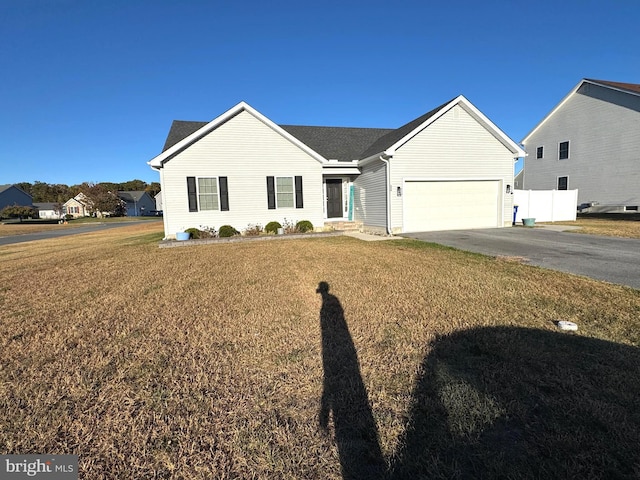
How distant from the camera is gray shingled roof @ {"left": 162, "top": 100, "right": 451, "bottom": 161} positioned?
14664 mm

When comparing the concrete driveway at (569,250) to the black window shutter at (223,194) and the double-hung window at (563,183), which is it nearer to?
the black window shutter at (223,194)

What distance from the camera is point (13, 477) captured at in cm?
191

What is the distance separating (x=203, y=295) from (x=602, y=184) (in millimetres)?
26913

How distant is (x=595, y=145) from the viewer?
71.1 ft

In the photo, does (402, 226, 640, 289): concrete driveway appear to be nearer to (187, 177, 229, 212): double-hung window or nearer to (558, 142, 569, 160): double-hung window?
(187, 177, 229, 212): double-hung window

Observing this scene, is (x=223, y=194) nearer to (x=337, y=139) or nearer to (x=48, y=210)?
(x=337, y=139)

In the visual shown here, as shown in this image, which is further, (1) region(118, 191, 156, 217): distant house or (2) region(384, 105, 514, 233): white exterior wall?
(1) region(118, 191, 156, 217): distant house

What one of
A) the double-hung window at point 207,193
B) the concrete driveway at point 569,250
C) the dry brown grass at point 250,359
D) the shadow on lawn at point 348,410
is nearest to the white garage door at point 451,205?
the concrete driveway at point 569,250

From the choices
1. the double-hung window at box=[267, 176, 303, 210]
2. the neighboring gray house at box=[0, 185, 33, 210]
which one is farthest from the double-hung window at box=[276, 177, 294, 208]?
the neighboring gray house at box=[0, 185, 33, 210]

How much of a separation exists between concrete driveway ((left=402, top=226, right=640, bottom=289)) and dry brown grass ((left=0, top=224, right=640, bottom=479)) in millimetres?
851

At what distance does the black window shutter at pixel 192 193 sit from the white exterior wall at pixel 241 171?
0.15 m

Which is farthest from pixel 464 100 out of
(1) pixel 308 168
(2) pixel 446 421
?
(2) pixel 446 421

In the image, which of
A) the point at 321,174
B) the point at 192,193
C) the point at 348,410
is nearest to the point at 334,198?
the point at 321,174

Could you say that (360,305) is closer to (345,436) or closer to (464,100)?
(345,436)
